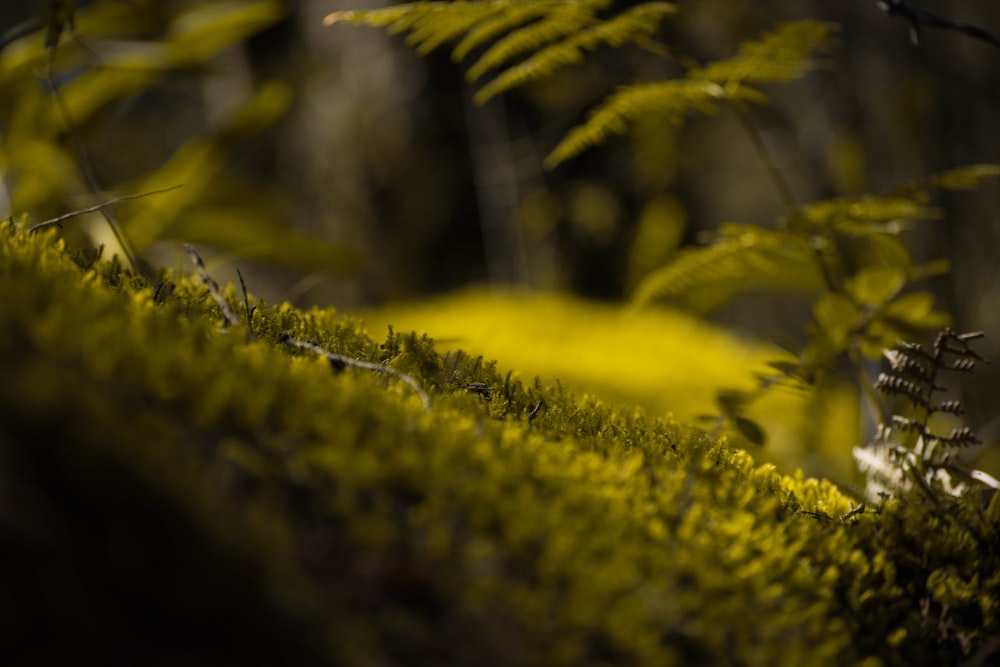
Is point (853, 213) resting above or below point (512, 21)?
below

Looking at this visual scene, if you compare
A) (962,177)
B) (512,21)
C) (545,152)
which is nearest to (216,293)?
(512,21)

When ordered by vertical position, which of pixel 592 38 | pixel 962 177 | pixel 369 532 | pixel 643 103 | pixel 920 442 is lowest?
pixel 920 442

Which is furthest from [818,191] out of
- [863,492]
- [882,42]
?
[863,492]

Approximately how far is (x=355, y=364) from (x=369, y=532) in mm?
287

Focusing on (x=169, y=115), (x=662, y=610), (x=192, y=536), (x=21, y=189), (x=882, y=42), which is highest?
(x=169, y=115)

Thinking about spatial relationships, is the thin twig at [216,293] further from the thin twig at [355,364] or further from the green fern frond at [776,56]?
the green fern frond at [776,56]

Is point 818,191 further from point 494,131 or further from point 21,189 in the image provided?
point 21,189

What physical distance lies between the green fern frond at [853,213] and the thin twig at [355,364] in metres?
0.82

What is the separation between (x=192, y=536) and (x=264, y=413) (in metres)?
0.13

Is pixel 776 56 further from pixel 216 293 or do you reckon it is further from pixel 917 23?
pixel 216 293

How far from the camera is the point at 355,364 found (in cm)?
77

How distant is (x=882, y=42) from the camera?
383cm

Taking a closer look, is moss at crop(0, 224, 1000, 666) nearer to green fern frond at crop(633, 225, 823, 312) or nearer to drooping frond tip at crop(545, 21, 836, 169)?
green fern frond at crop(633, 225, 823, 312)

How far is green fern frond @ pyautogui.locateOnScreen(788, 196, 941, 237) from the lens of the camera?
124 centimetres
